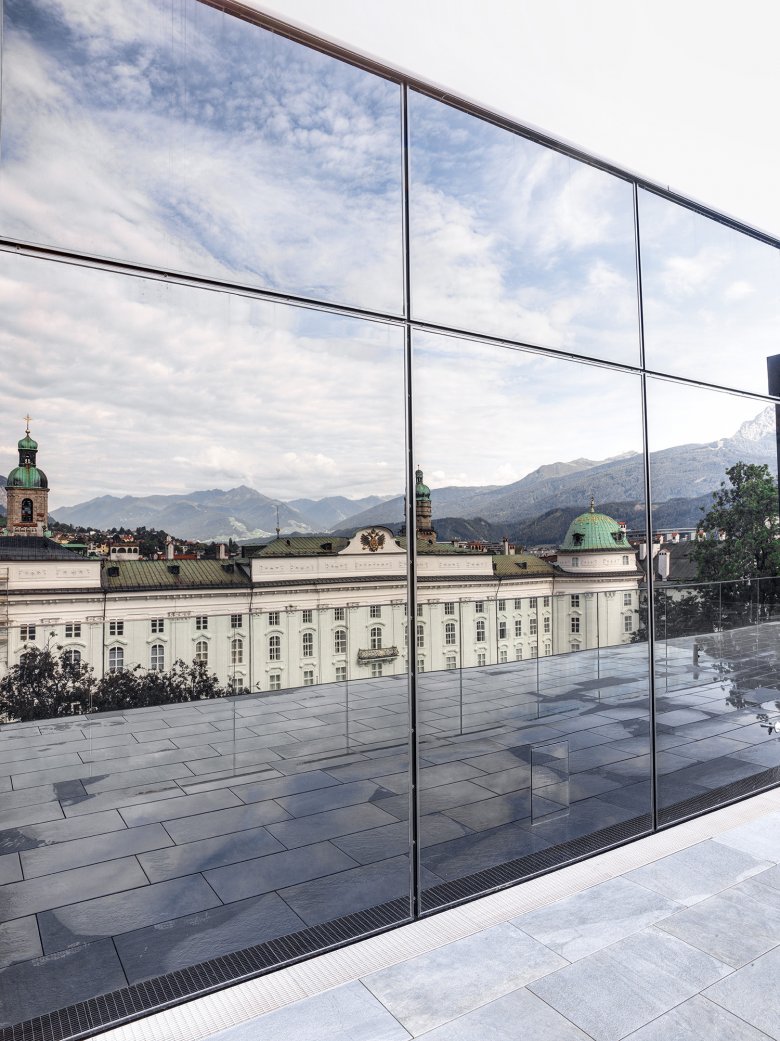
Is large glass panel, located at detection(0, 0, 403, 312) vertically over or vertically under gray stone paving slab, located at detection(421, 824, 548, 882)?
over

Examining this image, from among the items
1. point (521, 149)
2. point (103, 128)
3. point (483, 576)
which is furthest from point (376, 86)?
point (483, 576)

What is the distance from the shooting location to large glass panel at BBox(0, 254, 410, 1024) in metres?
2.49

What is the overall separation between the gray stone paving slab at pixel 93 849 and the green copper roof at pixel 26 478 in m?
1.70

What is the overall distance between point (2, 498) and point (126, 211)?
1.25 metres

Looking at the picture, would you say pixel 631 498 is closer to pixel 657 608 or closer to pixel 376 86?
pixel 657 608

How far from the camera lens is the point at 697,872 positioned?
10.2ft

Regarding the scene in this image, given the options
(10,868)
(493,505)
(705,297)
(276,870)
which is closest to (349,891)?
(276,870)

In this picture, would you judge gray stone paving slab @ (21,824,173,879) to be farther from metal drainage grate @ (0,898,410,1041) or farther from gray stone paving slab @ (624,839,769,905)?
gray stone paving slab @ (624,839,769,905)

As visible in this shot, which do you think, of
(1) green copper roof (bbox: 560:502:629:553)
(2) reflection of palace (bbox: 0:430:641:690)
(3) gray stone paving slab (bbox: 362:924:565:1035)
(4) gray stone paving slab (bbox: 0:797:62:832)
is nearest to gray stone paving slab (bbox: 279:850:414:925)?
(3) gray stone paving slab (bbox: 362:924:565:1035)

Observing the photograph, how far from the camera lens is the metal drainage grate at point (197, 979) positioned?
2.09 metres

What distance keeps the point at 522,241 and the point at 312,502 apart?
1989mm

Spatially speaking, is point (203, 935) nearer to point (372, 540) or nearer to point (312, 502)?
point (372, 540)

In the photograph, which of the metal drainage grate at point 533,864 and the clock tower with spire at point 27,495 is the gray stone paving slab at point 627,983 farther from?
the clock tower with spire at point 27,495

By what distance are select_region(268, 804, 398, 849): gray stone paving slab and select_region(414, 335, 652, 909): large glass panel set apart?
26 centimetres
